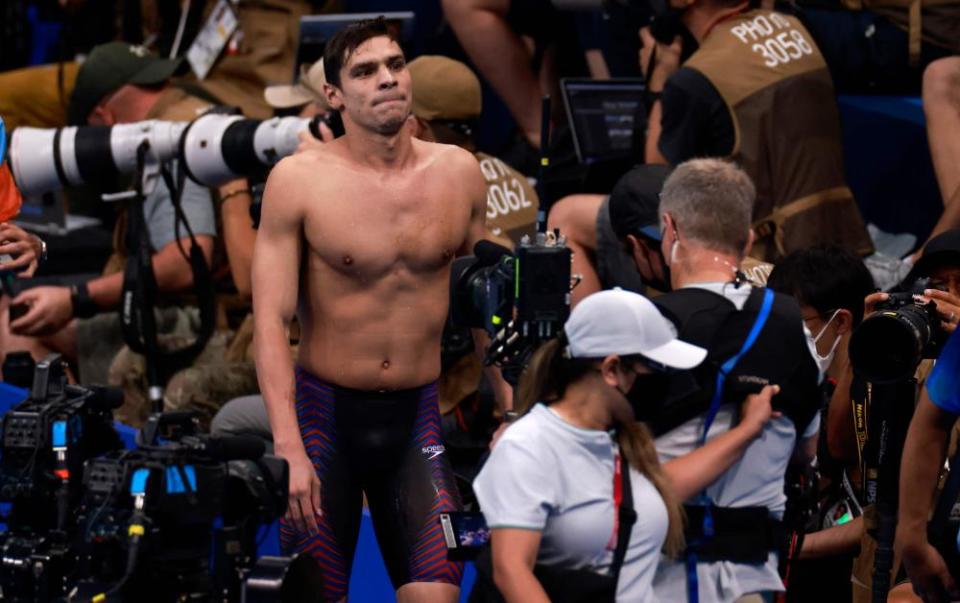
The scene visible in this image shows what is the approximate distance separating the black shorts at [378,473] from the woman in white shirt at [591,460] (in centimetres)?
92

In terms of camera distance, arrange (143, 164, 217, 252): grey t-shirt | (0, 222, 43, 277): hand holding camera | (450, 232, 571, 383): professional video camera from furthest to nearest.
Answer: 1. (143, 164, 217, 252): grey t-shirt
2. (0, 222, 43, 277): hand holding camera
3. (450, 232, 571, 383): professional video camera

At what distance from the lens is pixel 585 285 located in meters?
6.37

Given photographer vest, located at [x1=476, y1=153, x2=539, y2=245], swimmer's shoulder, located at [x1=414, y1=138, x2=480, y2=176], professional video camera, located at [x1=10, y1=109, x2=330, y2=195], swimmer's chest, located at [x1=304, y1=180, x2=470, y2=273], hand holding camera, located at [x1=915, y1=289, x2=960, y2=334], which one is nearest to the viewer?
hand holding camera, located at [x1=915, y1=289, x2=960, y2=334]

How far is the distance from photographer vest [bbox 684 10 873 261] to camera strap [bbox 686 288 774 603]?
231cm

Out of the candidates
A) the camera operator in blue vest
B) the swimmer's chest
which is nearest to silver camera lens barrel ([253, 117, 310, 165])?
the swimmer's chest

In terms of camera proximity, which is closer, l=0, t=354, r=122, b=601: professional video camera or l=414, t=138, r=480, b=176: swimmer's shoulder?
l=0, t=354, r=122, b=601: professional video camera

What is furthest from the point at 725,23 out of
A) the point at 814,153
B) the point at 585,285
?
the point at 585,285

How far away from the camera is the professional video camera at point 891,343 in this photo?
429 cm

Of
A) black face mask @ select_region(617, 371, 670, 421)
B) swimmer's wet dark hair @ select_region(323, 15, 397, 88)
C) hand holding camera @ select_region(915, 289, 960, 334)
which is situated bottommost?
hand holding camera @ select_region(915, 289, 960, 334)

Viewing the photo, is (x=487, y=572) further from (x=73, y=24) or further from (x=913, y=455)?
(x=73, y=24)

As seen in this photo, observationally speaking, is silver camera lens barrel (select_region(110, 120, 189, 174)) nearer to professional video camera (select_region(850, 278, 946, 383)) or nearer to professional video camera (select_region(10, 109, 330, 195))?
professional video camera (select_region(10, 109, 330, 195))

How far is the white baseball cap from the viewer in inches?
151

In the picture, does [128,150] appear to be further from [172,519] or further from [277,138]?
[172,519]

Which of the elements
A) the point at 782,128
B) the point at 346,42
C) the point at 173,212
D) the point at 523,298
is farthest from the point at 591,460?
the point at 173,212
